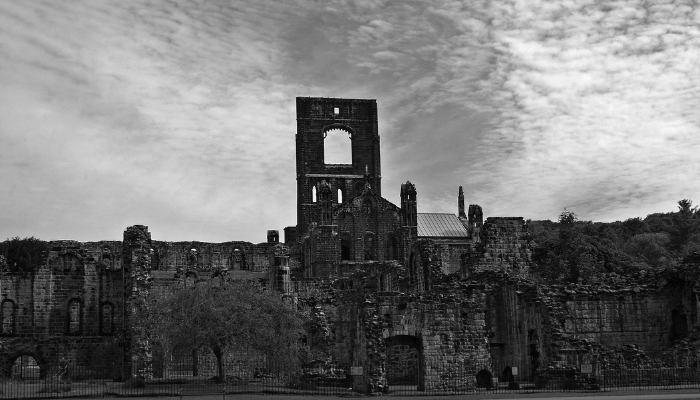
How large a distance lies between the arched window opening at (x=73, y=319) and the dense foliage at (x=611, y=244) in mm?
29996

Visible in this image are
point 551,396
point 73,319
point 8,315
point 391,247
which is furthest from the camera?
point 391,247

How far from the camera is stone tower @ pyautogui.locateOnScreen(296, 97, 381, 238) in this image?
93.6 metres

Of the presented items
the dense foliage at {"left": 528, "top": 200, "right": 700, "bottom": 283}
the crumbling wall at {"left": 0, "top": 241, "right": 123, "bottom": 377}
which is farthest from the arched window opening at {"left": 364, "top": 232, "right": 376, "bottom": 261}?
the crumbling wall at {"left": 0, "top": 241, "right": 123, "bottom": 377}

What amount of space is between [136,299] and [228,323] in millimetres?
8418

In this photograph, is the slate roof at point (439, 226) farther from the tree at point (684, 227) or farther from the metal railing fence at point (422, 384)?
the metal railing fence at point (422, 384)

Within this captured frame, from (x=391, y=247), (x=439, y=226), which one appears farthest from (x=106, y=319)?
(x=439, y=226)

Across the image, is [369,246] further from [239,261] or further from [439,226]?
[439,226]

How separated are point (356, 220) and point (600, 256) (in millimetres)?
24425

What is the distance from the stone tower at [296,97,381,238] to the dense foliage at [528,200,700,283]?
20604mm

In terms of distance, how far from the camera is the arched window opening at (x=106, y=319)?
4609 cm

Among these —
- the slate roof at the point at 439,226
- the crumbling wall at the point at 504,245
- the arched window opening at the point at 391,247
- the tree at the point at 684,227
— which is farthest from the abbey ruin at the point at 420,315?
the tree at the point at 684,227

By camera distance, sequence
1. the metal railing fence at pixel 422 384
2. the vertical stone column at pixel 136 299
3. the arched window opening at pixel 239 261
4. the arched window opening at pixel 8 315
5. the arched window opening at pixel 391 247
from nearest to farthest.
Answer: the metal railing fence at pixel 422 384, the vertical stone column at pixel 136 299, the arched window opening at pixel 8 315, the arched window opening at pixel 391 247, the arched window opening at pixel 239 261

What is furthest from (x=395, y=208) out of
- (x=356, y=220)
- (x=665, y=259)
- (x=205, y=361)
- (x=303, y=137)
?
(x=205, y=361)

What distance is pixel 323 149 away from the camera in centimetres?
9600
